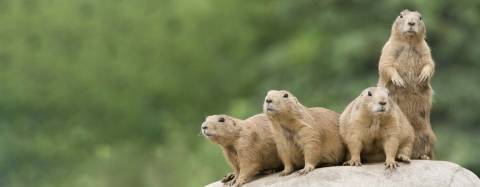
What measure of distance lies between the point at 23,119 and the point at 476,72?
1221cm

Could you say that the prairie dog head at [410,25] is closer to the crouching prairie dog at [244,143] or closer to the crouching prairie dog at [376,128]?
the crouching prairie dog at [376,128]

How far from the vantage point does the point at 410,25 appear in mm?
13445

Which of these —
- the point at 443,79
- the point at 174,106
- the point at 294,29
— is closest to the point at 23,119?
the point at 174,106

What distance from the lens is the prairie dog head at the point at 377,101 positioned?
488 inches

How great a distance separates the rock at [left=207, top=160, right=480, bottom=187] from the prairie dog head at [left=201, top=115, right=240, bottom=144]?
59 centimetres

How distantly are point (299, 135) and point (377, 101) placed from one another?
3.11 feet

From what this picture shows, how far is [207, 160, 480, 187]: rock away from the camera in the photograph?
12383 millimetres

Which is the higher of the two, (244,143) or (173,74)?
(173,74)

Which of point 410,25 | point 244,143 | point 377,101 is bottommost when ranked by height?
point 377,101

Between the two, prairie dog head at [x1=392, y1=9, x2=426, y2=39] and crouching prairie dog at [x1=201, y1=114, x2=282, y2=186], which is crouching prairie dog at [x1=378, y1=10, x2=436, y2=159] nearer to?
prairie dog head at [x1=392, y1=9, x2=426, y2=39]

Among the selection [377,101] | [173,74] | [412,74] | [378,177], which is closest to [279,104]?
[377,101]

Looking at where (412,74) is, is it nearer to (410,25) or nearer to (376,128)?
(410,25)

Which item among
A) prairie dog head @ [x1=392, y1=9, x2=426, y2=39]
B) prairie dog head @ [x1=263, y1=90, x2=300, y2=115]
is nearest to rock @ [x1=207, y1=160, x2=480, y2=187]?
prairie dog head @ [x1=263, y1=90, x2=300, y2=115]

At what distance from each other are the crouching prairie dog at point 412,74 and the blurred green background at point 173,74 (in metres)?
11.6
